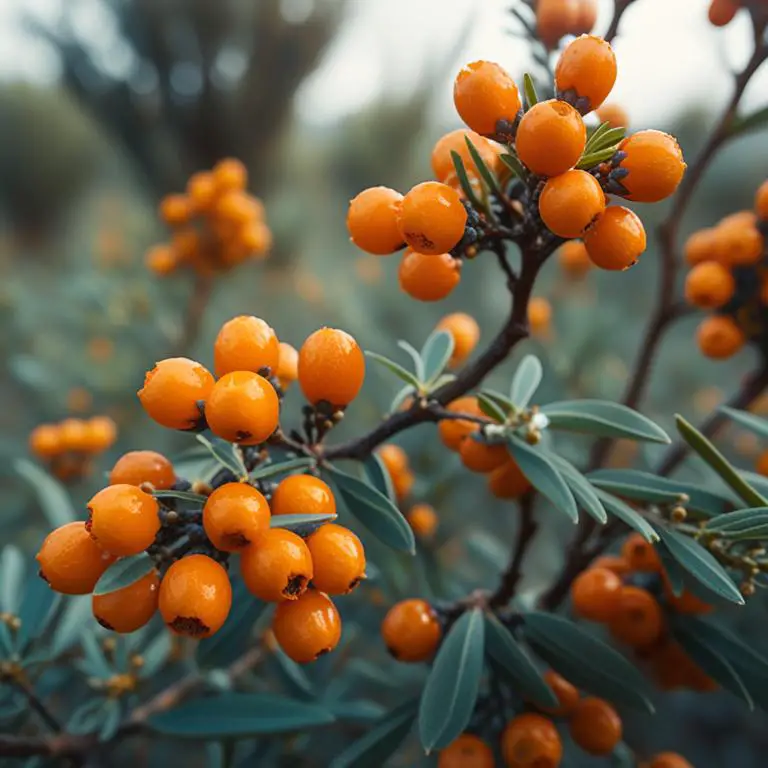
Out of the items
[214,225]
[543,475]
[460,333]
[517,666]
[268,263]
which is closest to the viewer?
[543,475]

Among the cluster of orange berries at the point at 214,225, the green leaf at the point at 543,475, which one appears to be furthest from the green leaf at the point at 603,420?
the cluster of orange berries at the point at 214,225

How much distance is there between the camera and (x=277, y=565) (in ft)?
1.65

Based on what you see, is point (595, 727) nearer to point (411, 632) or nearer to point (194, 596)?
point (411, 632)

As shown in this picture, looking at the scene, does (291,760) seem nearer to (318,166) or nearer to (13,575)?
(13,575)

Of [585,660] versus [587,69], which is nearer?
[587,69]

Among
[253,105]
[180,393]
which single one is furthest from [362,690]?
[253,105]

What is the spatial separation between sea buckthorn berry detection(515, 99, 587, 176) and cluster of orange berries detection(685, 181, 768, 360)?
433 millimetres

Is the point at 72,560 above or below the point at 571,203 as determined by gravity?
below

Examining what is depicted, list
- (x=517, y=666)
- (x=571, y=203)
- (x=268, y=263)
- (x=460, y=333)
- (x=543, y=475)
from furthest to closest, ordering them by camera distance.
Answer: (x=268, y=263), (x=460, y=333), (x=517, y=666), (x=543, y=475), (x=571, y=203)

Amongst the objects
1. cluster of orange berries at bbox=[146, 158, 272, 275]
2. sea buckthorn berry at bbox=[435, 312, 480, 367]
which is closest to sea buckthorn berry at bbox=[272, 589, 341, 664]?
sea buckthorn berry at bbox=[435, 312, 480, 367]

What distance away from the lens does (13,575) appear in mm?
960

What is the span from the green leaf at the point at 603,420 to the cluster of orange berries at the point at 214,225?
109 centimetres

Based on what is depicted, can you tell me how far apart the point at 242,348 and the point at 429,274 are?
183mm

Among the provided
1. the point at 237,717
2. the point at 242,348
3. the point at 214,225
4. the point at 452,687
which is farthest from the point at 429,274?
the point at 214,225
